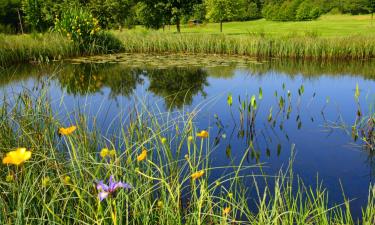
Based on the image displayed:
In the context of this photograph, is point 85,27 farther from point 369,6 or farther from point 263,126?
point 369,6

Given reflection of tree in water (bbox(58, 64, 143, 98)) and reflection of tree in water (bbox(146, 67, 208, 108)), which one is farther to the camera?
reflection of tree in water (bbox(58, 64, 143, 98))

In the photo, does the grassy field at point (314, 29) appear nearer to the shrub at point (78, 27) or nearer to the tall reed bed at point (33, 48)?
the shrub at point (78, 27)

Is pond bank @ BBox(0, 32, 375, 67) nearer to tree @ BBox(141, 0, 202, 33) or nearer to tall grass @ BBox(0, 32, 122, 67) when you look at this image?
tall grass @ BBox(0, 32, 122, 67)

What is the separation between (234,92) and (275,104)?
1.26m

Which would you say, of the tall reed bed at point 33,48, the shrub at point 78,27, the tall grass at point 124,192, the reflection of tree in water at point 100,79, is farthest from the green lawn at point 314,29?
the tall grass at point 124,192

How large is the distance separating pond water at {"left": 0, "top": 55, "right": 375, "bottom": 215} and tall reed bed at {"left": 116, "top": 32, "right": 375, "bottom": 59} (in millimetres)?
676

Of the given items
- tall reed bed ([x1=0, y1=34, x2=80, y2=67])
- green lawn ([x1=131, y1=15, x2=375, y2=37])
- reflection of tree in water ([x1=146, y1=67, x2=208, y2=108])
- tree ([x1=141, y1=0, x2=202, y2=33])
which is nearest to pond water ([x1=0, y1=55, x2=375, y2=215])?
reflection of tree in water ([x1=146, y1=67, x2=208, y2=108])

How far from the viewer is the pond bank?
12.0m

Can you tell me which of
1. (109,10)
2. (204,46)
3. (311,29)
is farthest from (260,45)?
(109,10)

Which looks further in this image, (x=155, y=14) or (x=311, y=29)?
(x=311, y=29)

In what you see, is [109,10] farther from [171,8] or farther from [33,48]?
[33,48]

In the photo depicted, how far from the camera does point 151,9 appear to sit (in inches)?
932

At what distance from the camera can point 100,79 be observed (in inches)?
380

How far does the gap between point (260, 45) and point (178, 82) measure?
4.97m
